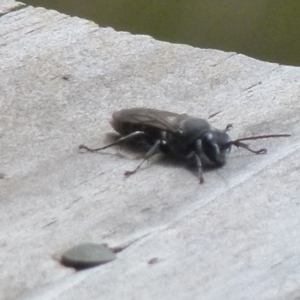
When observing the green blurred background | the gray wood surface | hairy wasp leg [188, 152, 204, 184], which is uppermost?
the gray wood surface

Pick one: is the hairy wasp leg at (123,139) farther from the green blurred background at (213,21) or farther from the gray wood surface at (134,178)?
the green blurred background at (213,21)

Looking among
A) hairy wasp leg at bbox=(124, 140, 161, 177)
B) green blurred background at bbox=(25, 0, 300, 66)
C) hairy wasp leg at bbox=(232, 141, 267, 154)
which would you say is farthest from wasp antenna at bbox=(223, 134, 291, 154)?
Result: green blurred background at bbox=(25, 0, 300, 66)

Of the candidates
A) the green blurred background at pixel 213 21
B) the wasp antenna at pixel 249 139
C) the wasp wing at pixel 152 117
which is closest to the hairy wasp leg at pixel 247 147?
the wasp antenna at pixel 249 139

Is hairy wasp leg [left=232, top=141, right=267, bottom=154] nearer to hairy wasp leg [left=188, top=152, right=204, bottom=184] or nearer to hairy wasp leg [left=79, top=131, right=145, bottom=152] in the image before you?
hairy wasp leg [left=188, top=152, right=204, bottom=184]

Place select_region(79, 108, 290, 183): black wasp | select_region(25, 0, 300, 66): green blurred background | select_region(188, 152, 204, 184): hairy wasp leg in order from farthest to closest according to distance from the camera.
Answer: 1. select_region(25, 0, 300, 66): green blurred background
2. select_region(79, 108, 290, 183): black wasp
3. select_region(188, 152, 204, 184): hairy wasp leg

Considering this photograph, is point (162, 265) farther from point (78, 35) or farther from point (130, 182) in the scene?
point (78, 35)

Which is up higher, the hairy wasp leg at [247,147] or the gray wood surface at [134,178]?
the gray wood surface at [134,178]

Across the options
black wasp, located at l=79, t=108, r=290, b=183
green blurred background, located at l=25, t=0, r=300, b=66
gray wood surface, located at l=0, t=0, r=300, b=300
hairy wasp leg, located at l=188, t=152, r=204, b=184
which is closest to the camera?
gray wood surface, located at l=0, t=0, r=300, b=300
